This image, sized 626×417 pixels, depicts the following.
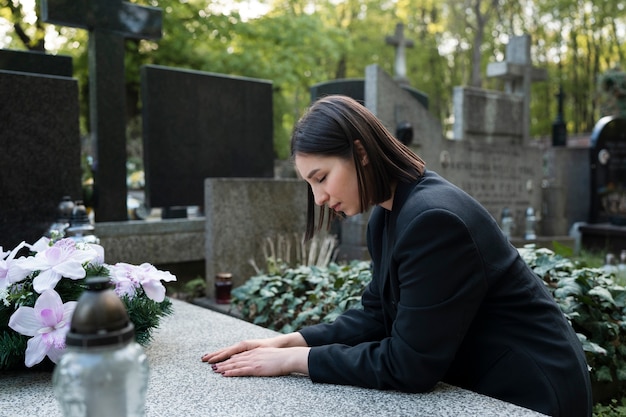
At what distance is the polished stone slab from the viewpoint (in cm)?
171

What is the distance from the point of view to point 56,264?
2084mm

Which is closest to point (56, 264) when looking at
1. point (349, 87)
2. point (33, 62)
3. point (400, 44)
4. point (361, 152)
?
point (361, 152)

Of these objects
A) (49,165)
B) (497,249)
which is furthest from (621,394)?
(49,165)

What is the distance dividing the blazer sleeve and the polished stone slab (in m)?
0.10

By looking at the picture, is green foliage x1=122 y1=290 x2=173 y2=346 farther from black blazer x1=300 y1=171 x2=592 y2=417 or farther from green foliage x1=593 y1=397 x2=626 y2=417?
green foliage x1=593 y1=397 x2=626 y2=417

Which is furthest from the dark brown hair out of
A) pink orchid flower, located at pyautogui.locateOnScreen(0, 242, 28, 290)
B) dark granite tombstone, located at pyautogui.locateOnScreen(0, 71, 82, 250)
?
dark granite tombstone, located at pyautogui.locateOnScreen(0, 71, 82, 250)

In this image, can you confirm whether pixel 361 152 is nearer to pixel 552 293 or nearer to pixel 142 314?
pixel 142 314

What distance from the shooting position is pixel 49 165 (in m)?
4.80

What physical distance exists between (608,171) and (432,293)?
10763mm

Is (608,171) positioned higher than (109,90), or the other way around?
(109,90)

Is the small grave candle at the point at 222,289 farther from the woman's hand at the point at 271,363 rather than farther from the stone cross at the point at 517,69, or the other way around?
the stone cross at the point at 517,69

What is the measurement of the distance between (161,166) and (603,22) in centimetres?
2707

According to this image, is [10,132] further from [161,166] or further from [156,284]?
[156,284]

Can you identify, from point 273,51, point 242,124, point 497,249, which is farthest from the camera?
point 273,51
